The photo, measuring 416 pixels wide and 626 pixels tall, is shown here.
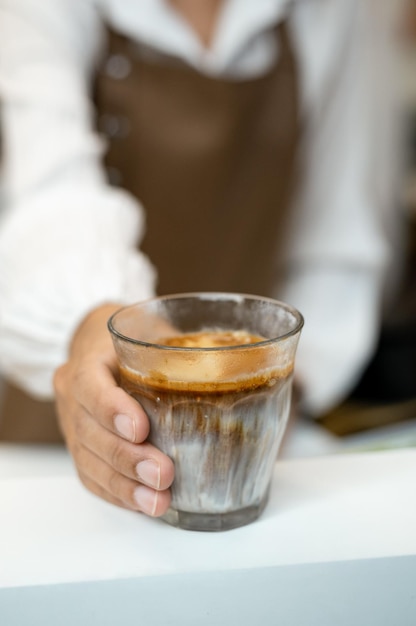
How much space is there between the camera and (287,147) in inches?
47.1

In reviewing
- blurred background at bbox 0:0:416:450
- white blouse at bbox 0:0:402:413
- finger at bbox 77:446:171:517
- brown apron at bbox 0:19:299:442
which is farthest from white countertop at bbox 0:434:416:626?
blurred background at bbox 0:0:416:450

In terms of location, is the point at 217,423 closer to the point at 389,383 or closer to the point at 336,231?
the point at 336,231

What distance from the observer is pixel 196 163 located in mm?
1112

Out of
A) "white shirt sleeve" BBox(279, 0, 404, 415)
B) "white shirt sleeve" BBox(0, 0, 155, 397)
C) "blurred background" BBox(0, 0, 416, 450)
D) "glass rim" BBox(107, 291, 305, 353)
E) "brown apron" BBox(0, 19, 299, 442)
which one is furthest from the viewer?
"blurred background" BBox(0, 0, 416, 450)

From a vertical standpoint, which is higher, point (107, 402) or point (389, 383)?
point (107, 402)

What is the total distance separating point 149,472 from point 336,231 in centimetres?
92

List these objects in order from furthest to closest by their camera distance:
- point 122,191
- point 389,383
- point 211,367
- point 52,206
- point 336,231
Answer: point 389,383, point 336,231, point 122,191, point 52,206, point 211,367

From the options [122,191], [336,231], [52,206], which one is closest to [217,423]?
[52,206]

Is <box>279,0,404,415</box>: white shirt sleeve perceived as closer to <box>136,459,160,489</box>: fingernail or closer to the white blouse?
the white blouse

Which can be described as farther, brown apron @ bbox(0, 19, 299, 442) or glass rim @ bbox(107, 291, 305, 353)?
brown apron @ bbox(0, 19, 299, 442)

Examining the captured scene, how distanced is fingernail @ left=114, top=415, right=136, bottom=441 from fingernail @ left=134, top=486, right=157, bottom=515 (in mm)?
36

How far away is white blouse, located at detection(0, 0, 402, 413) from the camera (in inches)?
31.6

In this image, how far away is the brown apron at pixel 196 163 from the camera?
1090mm

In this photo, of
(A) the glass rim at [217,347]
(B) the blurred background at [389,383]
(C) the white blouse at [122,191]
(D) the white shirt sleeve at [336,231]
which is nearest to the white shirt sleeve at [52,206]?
(C) the white blouse at [122,191]
